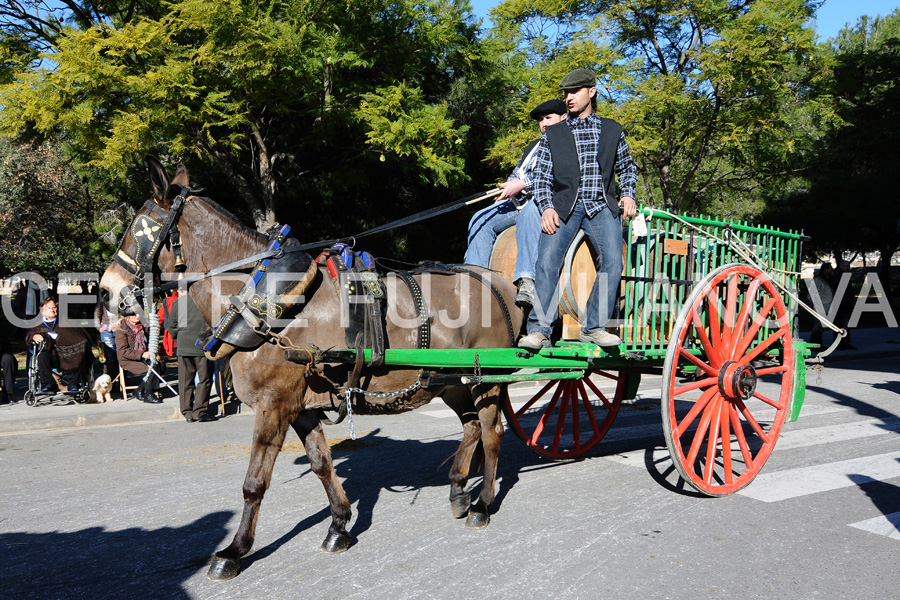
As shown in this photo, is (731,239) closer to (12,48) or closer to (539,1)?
(539,1)

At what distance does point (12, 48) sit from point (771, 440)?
1439cm

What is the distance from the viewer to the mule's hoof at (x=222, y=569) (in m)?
3.94

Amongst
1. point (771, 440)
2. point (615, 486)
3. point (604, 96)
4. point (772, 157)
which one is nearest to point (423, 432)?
point (615, 486)

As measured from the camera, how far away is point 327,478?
4.46 m

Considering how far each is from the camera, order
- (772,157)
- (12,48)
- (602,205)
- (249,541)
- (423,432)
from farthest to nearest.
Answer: (772,157) → (12,48) → (423,432) → (602,205) → (249,541)

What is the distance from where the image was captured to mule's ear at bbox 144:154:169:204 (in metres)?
4.12

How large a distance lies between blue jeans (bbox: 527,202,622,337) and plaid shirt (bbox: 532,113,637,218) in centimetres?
8

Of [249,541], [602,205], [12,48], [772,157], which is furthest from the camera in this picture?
[772,157]

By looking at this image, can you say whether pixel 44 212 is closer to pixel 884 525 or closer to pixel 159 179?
pixel 159 179

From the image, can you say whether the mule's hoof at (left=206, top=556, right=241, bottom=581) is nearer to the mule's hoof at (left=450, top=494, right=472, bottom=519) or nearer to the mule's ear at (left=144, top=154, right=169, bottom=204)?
the mule's hoof at (left=450, top=494, right=472, bottom=519)

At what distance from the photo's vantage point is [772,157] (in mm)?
17547

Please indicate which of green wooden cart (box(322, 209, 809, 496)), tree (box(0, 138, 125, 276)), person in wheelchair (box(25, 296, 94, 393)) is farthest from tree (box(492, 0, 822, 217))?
tree (box(0, 138, 125, 276))

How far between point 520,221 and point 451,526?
2.21 metres

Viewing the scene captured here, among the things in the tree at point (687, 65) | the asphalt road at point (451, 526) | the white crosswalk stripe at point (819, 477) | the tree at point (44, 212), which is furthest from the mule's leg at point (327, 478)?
the tree at point (44, 212)
